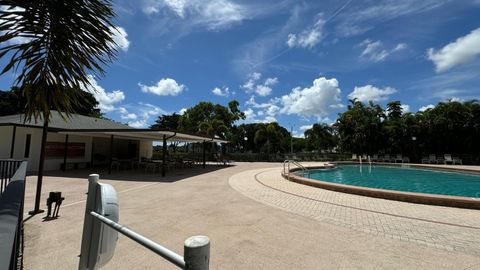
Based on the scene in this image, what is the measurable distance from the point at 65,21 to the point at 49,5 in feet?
0.82

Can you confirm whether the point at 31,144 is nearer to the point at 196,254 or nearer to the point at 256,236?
A: the point at 256,236

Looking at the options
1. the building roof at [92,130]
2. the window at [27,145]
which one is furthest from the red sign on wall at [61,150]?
the building roof at [92,130]

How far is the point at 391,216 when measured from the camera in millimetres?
5547

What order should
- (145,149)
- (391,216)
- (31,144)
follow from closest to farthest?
(391,216) → (31,144) → (145,149)

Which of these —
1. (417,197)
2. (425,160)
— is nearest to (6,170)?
(417,197)

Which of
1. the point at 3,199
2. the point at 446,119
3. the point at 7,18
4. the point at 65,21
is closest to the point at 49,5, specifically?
the point at 65,21

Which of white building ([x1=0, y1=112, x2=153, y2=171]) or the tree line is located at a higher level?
the tree line

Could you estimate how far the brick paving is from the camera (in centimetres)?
421

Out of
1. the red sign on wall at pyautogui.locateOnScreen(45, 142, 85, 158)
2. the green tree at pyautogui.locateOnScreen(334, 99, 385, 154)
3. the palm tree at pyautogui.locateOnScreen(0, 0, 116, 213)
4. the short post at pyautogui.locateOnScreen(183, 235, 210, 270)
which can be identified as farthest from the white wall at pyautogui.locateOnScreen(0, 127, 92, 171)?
the green tree at pyautogui.locateOnScreen(334, 99, 385, 154)

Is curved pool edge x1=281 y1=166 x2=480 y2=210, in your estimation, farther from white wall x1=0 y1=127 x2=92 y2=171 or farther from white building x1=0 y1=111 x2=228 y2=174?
white wall x1=0 y1=127 x2=92 y2=171

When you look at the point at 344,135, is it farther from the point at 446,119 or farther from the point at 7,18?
the point at 7,18

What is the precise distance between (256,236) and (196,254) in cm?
365

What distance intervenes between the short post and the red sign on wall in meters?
18.0

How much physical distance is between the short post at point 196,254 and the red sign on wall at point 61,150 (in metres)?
18.0
